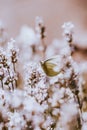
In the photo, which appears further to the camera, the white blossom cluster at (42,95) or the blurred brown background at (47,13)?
the blurred brown background at (47,13)

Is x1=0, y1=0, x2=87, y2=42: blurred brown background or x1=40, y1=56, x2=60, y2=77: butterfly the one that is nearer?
x1=40, y1=56, x2=60, y2=77: butterfly

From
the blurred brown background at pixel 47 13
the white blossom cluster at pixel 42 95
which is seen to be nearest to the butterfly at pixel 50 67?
the white blossom cluster at pixel 42 95

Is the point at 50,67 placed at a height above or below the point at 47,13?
below

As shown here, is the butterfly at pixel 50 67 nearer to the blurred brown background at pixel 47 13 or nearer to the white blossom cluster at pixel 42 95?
the white blossom cluster at pixel 42 95

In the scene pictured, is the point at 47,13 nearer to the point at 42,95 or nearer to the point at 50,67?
the point at 50,67

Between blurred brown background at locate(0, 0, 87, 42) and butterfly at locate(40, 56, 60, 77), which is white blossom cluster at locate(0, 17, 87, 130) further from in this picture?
blurred brown background at locate(0, 0, 87, 42)

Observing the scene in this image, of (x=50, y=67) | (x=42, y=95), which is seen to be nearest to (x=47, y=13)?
(x=50, y=67)

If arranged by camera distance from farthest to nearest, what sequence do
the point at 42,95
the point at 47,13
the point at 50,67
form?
the point at 47,13 → the point at 50,67 → the point at 42,95

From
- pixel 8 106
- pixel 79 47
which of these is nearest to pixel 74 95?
pixel 8 106

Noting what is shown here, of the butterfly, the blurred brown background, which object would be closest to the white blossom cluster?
the butterfly
